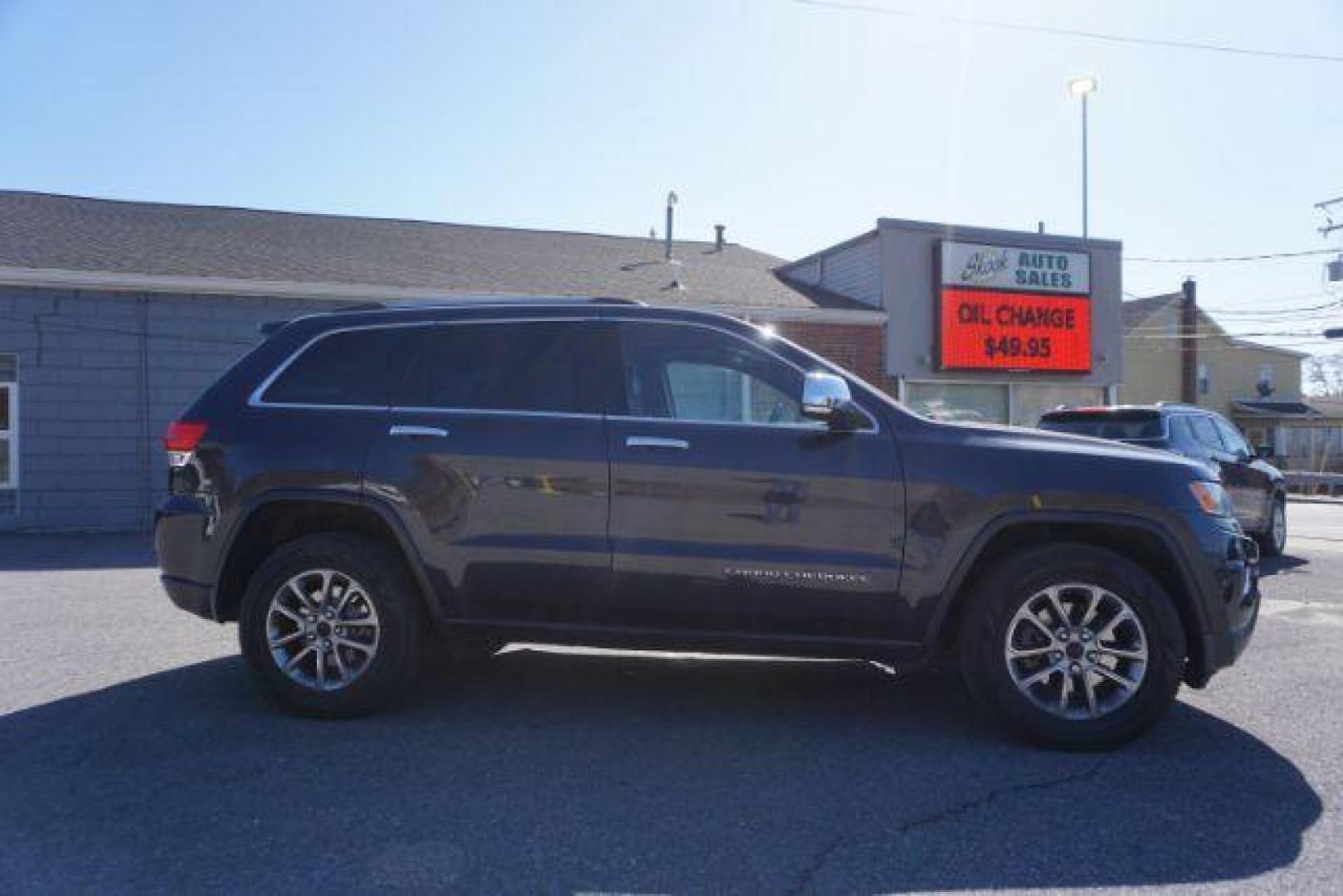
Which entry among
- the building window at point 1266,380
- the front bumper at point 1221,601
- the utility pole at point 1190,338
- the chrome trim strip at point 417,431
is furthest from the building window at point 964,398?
the building window at point 1266,380

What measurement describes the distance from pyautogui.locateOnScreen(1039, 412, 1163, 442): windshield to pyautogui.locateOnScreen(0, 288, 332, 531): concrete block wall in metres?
10.2

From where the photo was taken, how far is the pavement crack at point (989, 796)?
3428 mm

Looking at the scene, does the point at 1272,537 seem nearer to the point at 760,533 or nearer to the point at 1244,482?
the point at 1244,482

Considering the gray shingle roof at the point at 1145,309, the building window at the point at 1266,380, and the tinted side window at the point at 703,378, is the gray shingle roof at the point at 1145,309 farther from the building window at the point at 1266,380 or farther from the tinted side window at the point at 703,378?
the tinted side window at the point at 703,378

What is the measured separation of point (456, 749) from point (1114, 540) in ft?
9.79

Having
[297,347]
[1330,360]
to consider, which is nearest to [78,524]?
[297,347]

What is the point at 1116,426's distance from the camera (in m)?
9.66

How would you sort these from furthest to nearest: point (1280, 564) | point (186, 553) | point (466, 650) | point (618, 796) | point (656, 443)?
point (1280, 564) → point (466, 650) → point (186, 553) → point (656, 443) → point (618, 796)

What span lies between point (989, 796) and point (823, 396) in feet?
5.42

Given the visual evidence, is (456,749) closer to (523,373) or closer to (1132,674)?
(523,373)

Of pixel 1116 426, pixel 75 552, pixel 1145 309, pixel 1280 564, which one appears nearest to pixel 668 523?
pixel 1116 426

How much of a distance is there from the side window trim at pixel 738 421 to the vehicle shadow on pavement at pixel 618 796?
1.35m

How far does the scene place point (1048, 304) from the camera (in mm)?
17875

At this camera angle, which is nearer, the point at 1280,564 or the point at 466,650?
the point at 466,650
